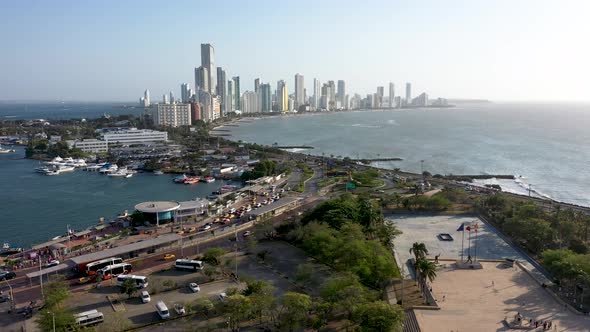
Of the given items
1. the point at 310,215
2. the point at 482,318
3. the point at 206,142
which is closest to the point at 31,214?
the point at 310,215

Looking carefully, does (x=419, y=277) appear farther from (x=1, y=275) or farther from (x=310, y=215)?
(x=1, y=275)

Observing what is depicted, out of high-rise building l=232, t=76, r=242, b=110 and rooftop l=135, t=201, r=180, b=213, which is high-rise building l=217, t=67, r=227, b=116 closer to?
high-rise building l=232, t=76, r=242, b=110

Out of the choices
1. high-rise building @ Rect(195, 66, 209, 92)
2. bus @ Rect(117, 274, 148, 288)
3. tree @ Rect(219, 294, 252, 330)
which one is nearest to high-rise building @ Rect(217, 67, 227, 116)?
high-rise building @ Rect(195, 66, 209, 92)

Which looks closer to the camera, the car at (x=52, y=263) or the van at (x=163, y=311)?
the van at (x=163, y=311)

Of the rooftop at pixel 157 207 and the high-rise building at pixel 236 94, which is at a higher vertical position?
the high-rise building at pixel 236 94

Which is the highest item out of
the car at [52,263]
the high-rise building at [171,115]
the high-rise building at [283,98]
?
the high-rise building at [283,98]

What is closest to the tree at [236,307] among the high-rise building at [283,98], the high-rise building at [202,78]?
the high-rise building at [202,78]

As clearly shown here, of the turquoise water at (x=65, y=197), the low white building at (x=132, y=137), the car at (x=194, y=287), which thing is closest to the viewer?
the car at (x=194, y=287)

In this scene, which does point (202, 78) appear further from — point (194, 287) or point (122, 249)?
point (194, 287)

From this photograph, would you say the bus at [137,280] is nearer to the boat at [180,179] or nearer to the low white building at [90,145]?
the boat at [180,179]
